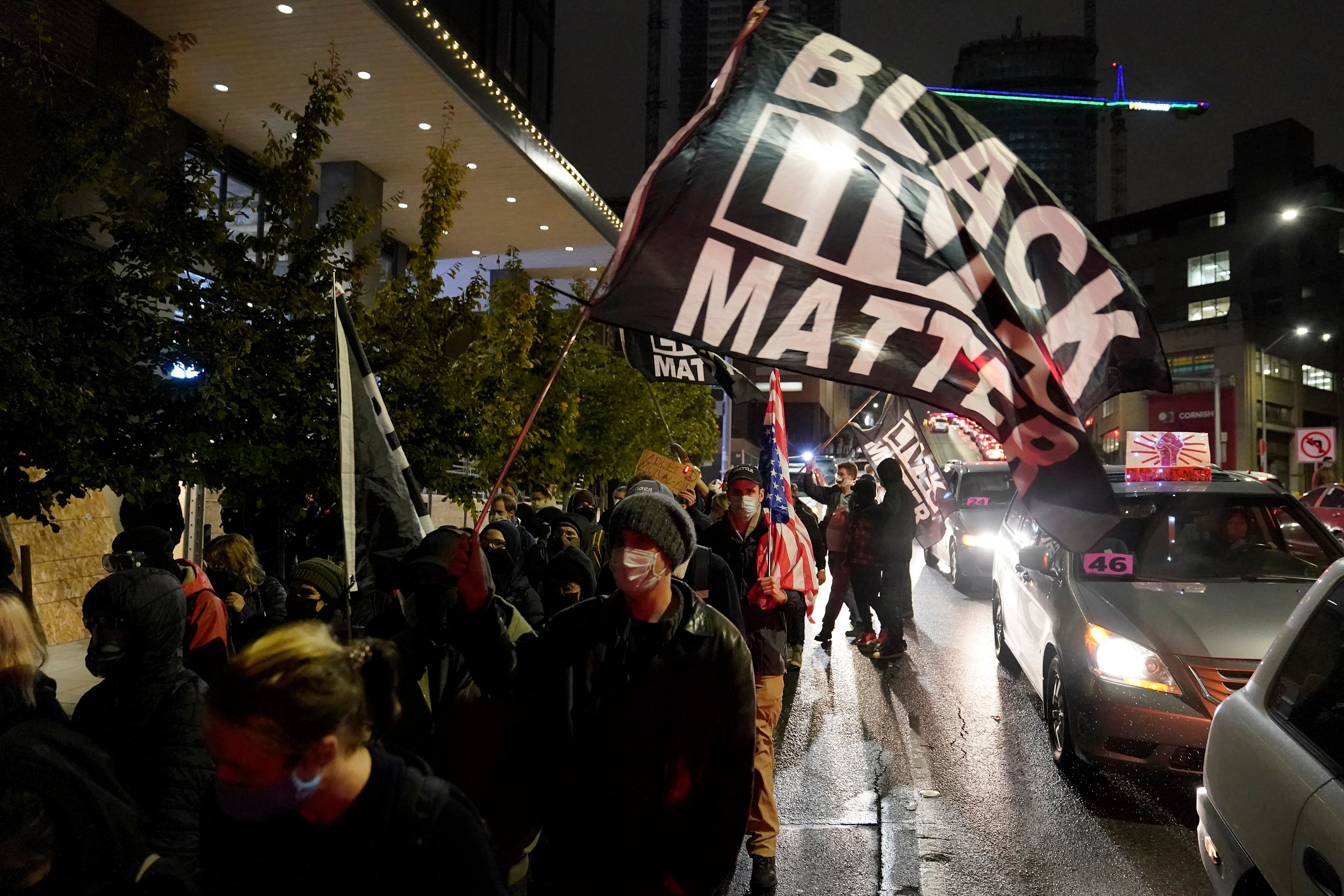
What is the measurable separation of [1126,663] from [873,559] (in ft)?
15.1

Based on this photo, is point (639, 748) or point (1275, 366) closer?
point (639, 748)

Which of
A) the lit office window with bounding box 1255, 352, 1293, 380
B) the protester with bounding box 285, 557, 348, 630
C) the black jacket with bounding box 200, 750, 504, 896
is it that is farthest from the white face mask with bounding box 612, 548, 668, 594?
the lit office window with bounding box 1255, 352, 1293, 380

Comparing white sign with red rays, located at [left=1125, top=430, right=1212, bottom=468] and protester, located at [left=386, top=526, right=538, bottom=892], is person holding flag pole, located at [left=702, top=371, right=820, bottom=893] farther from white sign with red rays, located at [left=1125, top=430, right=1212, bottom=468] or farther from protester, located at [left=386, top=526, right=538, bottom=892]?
white sign with red rays, located at [left=1125, top=430, right=1212, bottom=468]

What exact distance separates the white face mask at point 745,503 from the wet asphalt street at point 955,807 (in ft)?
5.71

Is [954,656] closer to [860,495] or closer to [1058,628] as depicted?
[860,495]

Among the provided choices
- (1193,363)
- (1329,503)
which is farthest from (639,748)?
(1193,363)

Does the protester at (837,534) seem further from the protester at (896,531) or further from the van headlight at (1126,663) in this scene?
the van headlight at (1126,663)

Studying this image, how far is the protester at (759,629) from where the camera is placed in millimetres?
4582

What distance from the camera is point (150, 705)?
2.88 metres

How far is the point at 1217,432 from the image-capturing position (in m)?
31.4

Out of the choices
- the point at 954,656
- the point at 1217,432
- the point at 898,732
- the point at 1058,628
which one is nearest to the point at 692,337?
the point at 1058,628

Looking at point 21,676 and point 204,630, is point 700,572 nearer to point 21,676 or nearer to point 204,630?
point 204,630

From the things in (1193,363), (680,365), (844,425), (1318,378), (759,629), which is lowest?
(759,629)

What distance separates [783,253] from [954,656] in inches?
324
